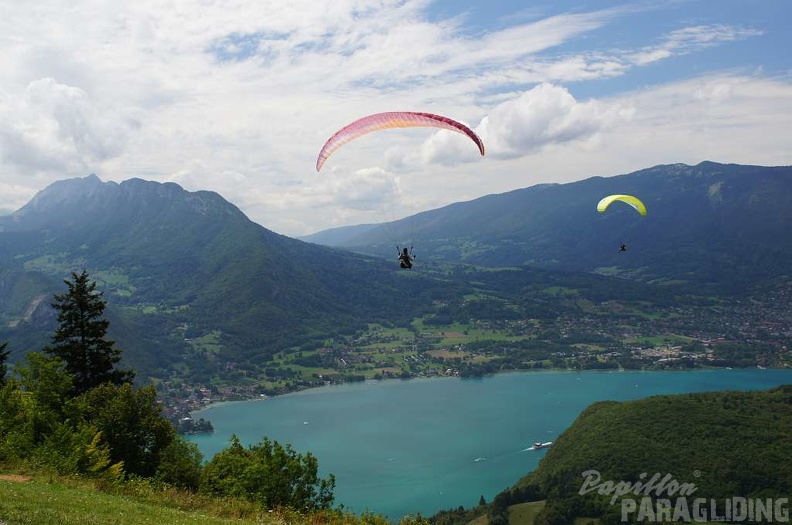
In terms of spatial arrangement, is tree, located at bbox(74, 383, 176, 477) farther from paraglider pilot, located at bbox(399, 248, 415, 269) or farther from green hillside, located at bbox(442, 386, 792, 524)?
green hillside, located at bbox(442, 386, 792, 524)

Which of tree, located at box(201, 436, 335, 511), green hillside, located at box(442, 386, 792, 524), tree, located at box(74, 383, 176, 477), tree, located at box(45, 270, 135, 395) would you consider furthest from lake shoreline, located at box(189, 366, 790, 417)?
tree, located at box(201, 436, 335, 511)

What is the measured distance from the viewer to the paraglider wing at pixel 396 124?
2309cm

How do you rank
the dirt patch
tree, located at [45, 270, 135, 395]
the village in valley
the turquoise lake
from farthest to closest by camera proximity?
the village in valley → the turquoise lake → tree, located at [45, 270, 135, 395] → the dirt patch

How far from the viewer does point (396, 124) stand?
23.4 meters

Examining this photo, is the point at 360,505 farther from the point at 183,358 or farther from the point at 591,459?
the point at 183,358

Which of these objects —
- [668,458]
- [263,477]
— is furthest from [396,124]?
[668,458]

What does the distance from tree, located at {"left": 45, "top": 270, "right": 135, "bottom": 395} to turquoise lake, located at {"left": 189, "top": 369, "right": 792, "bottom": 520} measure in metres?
43.2

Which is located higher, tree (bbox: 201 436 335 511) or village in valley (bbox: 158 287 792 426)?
tree (bbox: 201 436 335 511)

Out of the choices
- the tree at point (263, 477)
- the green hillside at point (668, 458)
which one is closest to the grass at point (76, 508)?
the tree at point (263, 477)

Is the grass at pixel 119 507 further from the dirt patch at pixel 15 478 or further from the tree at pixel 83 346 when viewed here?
the tree at pixel 83 346

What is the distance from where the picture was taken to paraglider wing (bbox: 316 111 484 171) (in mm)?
Answer: 23094

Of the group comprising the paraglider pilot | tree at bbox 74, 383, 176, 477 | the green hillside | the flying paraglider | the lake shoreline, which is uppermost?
the flying paraglider

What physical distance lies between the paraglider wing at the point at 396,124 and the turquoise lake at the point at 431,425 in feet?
178

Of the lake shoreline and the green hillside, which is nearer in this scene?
the green hillside
